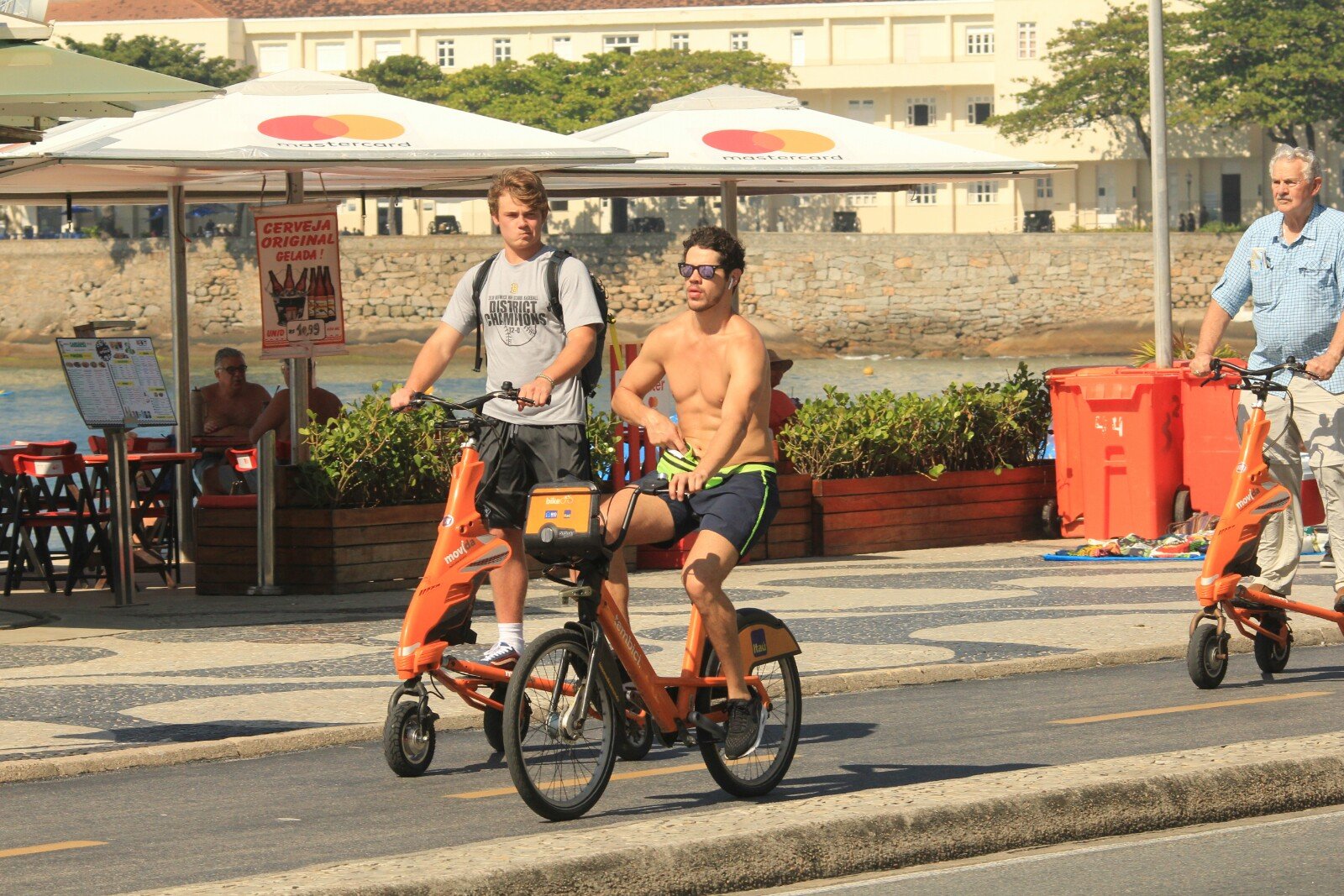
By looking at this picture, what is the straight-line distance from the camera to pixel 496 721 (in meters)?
8.39

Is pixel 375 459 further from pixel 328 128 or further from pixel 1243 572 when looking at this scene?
pixel 1243 572

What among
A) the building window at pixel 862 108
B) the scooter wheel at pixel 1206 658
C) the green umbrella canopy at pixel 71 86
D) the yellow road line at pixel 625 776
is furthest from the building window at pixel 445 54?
the yellow road line at pixel 625 776

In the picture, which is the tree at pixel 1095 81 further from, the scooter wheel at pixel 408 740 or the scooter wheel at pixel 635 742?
the scooter wheel at pixel 408 740

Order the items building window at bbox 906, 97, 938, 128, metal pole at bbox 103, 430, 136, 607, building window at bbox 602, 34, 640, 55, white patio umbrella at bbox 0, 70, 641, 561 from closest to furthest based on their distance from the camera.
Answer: white patio umbrella at bbox 0, 70, 641, 561 → metal pole at bbox 103, 430, 136, 607 → building window at bbox 906, 97, 938, 128 → building window at bbox 602, 34, 640, 55

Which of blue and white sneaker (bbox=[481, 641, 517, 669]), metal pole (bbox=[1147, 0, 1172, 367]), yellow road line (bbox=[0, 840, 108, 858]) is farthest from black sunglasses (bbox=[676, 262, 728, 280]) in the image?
metal pole (bbox=[1147, 0, 1172, 367])

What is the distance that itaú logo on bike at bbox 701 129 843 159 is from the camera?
16.1m

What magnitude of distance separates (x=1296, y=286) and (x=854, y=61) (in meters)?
104

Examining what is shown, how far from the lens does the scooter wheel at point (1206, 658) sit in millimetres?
9711

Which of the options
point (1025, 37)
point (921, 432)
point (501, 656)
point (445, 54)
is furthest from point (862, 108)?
point (501, 656)

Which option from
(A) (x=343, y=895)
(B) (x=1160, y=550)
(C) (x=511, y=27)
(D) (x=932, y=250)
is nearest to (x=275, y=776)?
(A) (x=343, y=895)

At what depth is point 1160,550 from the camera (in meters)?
15.2

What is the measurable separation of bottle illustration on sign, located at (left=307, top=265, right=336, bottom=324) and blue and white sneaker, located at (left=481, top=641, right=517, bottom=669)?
602 cm

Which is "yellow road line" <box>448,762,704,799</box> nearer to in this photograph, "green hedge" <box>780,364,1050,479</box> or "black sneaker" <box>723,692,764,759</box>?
"black sneaker" <box>723,692,764,759</box>

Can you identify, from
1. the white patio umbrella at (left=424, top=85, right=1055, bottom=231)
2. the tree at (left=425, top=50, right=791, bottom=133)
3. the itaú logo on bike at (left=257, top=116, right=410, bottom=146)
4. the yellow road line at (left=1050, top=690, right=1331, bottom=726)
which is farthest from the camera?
the tree at (left=425, top=50, right=791, bottom=133)
